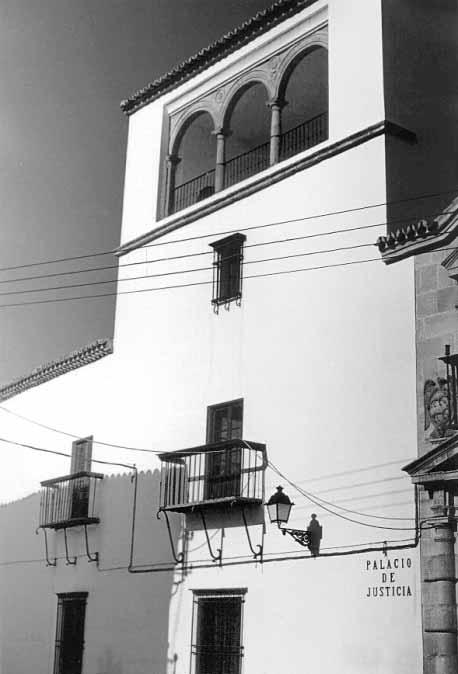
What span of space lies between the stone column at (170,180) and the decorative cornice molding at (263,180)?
23.5 inches

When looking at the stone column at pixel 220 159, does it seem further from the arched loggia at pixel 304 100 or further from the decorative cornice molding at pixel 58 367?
the decorative cornice molding at pixel 58 367

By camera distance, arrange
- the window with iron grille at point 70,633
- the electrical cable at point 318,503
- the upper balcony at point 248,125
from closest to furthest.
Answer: the electrical cable at point 318,503 < the upper balcony at point 248,125 < the window with iron grille at point 70,633

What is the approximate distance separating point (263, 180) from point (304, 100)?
9.60ft

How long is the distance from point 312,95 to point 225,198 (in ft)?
9.32

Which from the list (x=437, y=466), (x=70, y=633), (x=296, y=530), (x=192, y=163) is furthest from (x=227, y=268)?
(x=70, y=633)

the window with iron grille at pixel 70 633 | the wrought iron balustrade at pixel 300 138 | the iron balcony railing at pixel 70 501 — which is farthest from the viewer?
the iron balcony railing at pixel 70 501

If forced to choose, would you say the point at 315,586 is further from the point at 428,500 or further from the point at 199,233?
the point at 199,233

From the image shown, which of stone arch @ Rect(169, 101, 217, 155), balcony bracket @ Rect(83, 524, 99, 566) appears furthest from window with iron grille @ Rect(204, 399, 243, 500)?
stone arch @ Rect(169, 101, 217, 155)

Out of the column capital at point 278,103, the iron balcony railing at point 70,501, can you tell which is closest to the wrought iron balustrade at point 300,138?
the column capital at point 278,103

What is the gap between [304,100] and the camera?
1847 centimetres

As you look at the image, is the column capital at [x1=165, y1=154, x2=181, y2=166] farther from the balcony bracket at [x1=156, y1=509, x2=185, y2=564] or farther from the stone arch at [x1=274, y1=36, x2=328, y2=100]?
the balcony bracket at [x1=156, y1=509, x2=185, y2=564]

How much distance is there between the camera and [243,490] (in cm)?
1521

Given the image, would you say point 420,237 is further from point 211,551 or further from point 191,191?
point 191,191

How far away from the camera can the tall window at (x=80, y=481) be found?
19114 millimetres
